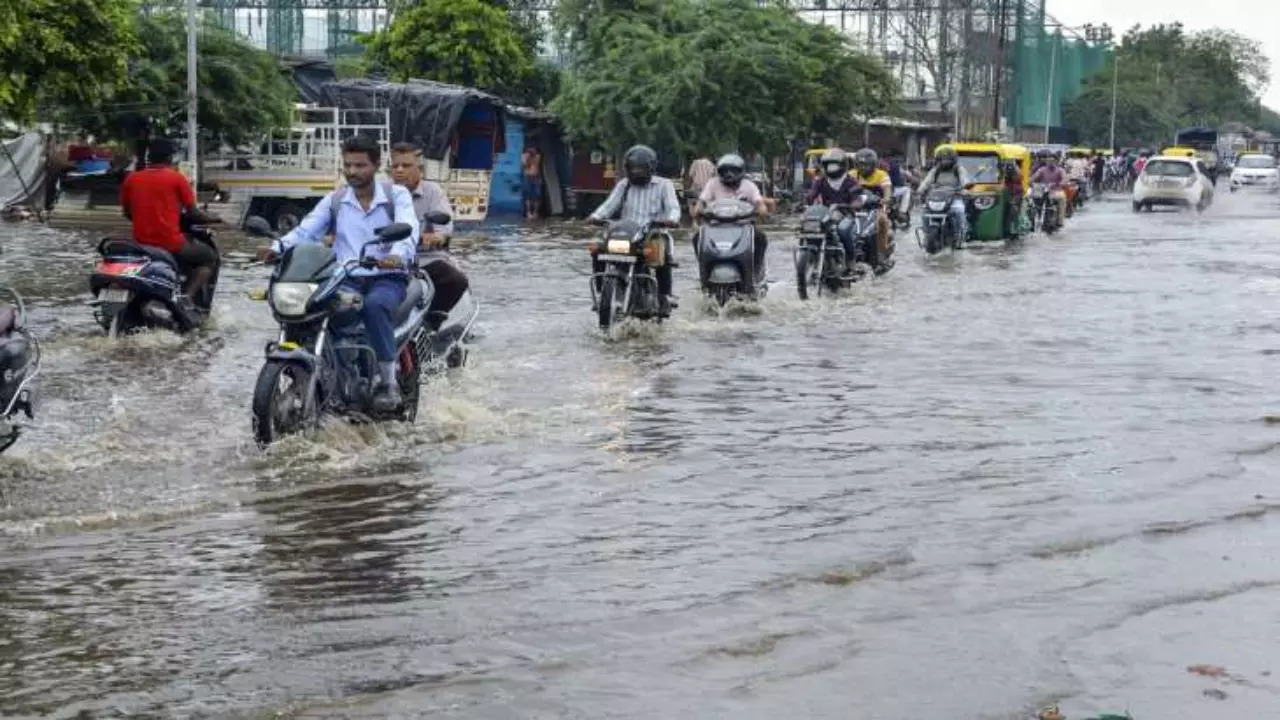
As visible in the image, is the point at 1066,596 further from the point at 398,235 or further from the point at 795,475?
the point at 398,235

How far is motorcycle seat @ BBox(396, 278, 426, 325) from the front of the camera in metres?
9.11

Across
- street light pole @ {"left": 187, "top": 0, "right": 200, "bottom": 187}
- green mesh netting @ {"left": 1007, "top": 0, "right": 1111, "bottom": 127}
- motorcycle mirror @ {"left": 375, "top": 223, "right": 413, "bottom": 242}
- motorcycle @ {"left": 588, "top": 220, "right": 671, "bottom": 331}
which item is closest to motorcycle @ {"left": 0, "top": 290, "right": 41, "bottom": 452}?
motorcycle mirror @ {"left": 375, "top": 223, "right": 413, "bottom": 242}

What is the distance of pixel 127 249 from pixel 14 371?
18.3ft

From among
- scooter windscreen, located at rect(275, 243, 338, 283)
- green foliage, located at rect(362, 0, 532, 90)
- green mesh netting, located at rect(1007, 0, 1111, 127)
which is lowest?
scooter windscreen, located at rect(275, 243, 338, 283)

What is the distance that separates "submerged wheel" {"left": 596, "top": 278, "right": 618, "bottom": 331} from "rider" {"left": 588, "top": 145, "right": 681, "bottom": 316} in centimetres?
26

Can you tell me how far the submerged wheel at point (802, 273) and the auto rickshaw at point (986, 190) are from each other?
1041cm

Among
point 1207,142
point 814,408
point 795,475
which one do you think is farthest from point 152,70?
point 1207,142

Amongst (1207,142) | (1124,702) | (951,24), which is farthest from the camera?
(1207,142)

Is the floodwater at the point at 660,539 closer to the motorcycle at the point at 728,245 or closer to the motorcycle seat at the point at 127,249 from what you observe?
the motorcycle seat at the point at 127,249

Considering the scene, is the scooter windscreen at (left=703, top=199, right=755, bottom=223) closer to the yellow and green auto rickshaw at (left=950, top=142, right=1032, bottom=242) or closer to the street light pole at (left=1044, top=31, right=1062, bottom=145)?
the yellow and green auto rickshaw at (left=950, top=142, right=1032, bottom=242)

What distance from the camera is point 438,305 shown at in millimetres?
10953

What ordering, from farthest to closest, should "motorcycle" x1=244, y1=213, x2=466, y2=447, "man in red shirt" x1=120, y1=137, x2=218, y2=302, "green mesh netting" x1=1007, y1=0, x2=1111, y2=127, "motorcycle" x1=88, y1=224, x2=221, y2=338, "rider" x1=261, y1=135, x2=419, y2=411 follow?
1. "green mesh netting" x1=1007, y1=0, x2=1111, y2=127
2. "man in red shirt" x1=120, y1=137, x2=218, y2=302
3. "motorcycle" x1=88, y1=224, x2=221, y2=338
4. "rider" x1=261, y1=135, x2=419, y2=411
5. "motorcycle" x1=244, y1=213, x2=466, y2=447

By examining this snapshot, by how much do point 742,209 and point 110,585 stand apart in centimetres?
982

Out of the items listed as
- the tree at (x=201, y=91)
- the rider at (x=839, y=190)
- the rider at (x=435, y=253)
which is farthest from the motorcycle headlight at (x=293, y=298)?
the tree at (x=201, y=91)
